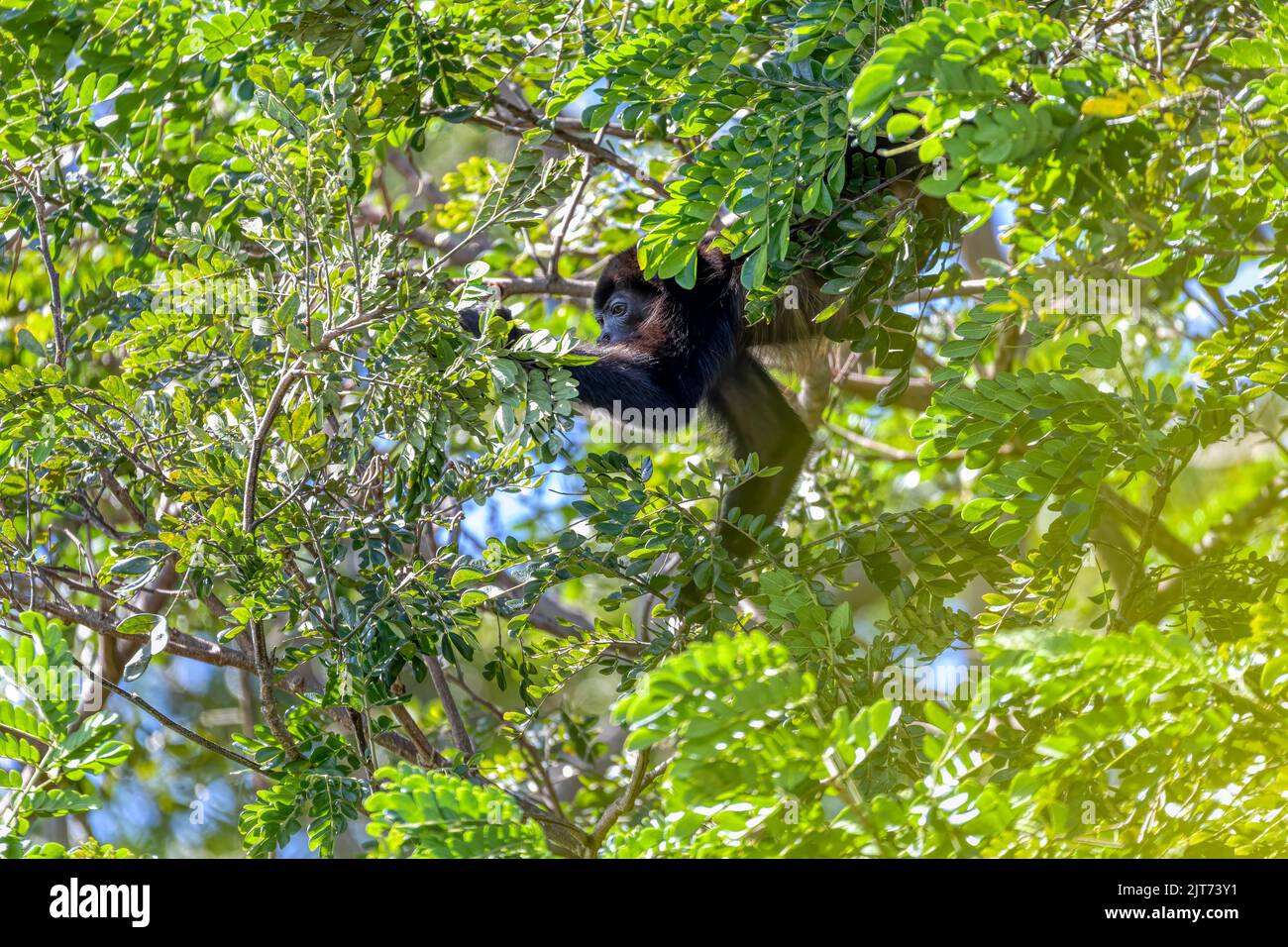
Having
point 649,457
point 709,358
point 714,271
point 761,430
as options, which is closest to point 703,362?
point 709,358

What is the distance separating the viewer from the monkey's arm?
4594 mm

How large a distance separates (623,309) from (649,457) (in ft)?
6.44

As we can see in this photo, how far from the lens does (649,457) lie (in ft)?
9.52

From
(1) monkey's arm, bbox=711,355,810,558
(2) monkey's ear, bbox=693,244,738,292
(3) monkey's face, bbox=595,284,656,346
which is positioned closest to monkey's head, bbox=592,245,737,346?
(3) monkey's face, bbox=595,284,656,346

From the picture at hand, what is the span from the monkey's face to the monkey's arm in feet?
1.48

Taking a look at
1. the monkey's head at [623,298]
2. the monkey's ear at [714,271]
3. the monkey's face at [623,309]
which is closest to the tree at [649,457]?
the monkey's ear at [714,271]

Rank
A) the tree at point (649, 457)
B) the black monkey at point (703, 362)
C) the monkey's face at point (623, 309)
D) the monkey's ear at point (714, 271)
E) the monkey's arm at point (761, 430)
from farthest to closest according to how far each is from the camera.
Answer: the monkey's face at point (623, 309) → the monkey's arm at point (761, 430) → the monkey's ear at point (714, 271) → the black monkey at point (703, 362) → the tree at point (649, 457)

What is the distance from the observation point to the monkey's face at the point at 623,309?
15.5 feet

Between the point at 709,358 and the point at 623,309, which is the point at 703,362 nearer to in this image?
the point at 709,358

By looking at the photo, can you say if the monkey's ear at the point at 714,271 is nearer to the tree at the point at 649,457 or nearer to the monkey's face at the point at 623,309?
the monkey's face at the point at 623,309

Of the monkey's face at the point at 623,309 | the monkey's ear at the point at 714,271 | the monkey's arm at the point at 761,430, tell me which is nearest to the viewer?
the monkey's ear at the point at 714,271

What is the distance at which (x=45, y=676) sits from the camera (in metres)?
1.94

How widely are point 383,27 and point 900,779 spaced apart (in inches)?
94.0
